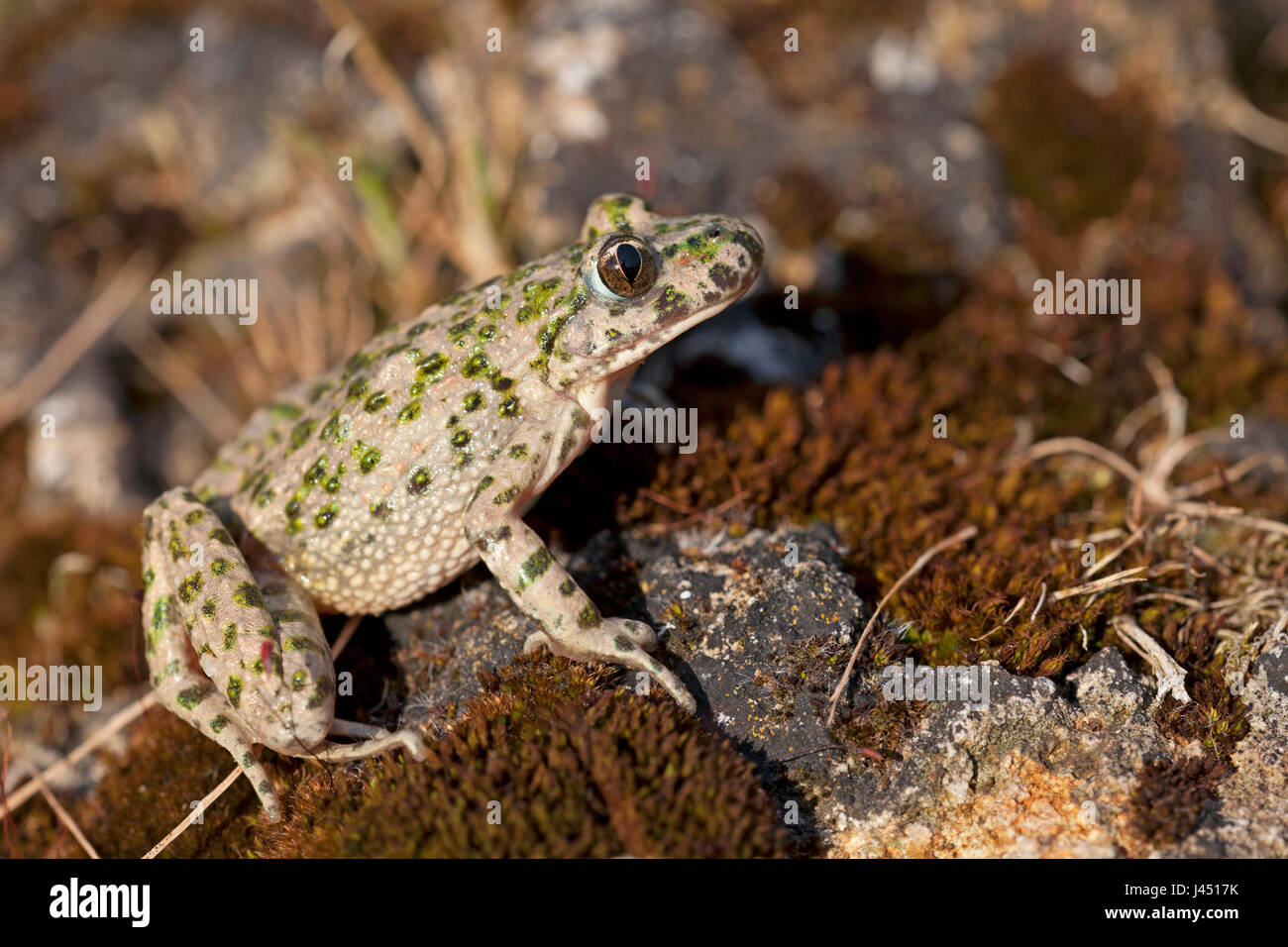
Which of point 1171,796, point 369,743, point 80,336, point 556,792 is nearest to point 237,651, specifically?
point 369,743

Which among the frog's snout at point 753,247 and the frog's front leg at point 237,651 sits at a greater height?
the frog's snout at point 753,247

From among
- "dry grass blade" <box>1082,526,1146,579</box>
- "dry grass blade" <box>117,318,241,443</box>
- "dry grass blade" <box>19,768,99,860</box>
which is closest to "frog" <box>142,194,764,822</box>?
"dry grass blade" <box>19,768,99,860</box>

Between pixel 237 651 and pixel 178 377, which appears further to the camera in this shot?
pixel 178 377

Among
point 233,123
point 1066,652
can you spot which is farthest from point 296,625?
point 233,123

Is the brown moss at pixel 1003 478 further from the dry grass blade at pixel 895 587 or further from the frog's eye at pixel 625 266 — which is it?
the frog's eye at pixel 625 266

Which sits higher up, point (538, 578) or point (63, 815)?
point (538, 578)

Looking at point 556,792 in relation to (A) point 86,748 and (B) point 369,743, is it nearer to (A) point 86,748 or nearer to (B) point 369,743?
(B) point 369,743

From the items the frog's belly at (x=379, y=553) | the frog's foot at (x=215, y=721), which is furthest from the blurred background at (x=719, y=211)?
the frog's foot at (x=215, y=721)
